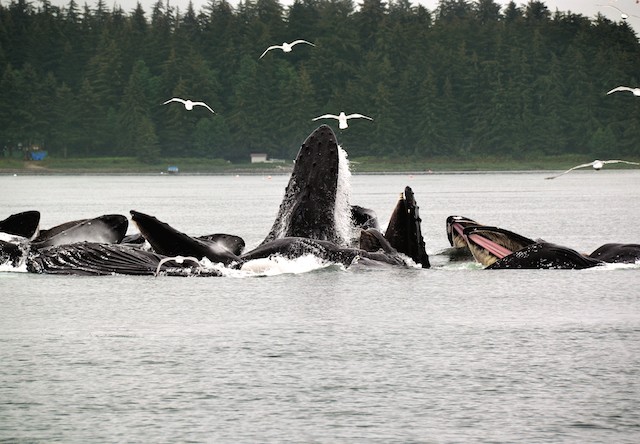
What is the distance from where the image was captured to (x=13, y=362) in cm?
1939

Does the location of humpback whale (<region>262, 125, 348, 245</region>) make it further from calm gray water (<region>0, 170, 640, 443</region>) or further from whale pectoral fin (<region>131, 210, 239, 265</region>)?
whale pectoral fin (<region>131, 210, 239, 265</region>)

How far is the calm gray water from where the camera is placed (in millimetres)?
15594

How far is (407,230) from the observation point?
2931cm

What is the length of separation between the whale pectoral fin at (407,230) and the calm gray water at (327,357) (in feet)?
2.05

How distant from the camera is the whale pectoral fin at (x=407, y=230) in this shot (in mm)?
28156

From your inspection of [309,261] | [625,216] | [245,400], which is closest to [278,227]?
[309,261]

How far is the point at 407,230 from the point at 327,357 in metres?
9.80

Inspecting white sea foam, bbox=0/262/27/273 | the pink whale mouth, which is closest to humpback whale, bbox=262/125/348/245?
the pink whale mouth

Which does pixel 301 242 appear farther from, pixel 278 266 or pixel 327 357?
pixel 327 357

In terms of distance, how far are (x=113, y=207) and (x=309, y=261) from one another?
5423 centimetres

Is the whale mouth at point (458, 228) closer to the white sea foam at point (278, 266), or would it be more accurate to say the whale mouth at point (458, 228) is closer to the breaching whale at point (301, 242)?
the breaching whale at point (301, 242)

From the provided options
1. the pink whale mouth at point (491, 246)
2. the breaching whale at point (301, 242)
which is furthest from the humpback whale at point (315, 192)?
the pink whale mouth at point (491, 246)

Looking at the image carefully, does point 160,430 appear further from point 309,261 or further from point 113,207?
point 113,207

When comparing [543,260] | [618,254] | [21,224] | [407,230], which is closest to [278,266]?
[407,230]
